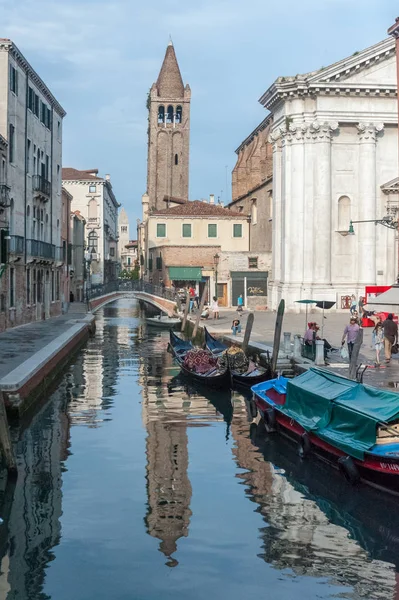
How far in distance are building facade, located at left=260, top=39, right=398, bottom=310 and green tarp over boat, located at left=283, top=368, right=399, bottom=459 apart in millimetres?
30160

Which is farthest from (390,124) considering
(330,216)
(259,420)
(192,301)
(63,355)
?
(259,420)

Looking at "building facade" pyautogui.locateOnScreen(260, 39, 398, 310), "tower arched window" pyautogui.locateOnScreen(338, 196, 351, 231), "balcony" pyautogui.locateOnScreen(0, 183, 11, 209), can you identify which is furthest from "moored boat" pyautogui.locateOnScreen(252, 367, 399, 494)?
"tower arched window" pyautogui.locateOnScreen(338, 196, 351, 231)

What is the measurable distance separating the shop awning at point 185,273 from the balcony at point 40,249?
18.1m

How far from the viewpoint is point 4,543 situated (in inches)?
420

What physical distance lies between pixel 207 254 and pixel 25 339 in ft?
108

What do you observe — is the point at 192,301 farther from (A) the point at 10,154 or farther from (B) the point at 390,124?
(A) the point at 10,154

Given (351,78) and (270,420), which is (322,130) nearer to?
(351,78)

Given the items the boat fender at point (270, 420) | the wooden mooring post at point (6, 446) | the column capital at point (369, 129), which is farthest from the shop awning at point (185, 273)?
the wooden mooring post at point (6, 446)

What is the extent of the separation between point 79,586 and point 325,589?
2.72 metres

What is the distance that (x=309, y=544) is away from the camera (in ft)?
35.2

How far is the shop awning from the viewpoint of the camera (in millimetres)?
60875

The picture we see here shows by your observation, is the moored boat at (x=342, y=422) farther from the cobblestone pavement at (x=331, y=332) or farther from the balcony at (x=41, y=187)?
the balcony at (x=41, y=187)

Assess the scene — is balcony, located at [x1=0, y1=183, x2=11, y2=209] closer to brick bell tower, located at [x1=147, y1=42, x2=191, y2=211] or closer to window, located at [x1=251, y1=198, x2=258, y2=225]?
window, located at [x1=251, y1=198, x2=258, y2=225]

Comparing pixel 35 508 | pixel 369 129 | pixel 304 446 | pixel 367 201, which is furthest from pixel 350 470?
pixel 369 129
